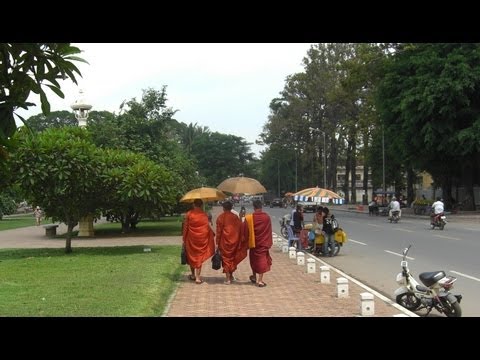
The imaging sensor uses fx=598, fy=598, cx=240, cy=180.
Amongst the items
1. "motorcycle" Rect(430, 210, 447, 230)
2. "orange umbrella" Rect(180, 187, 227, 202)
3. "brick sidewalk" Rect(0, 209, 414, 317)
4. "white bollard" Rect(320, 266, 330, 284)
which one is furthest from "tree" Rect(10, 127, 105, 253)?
"motorcycle" Rect(430, 210, 447, 230)

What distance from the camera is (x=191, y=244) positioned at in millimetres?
11562

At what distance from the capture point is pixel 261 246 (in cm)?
1116

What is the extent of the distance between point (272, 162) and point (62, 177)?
79.9 meters

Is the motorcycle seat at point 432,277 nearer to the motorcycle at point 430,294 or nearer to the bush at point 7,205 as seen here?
the motorcycle at point 430,294

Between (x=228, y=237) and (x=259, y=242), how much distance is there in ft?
2.07

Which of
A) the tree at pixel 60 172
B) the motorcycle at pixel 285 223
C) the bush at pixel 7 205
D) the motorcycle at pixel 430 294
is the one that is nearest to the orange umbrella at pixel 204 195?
the motorcycle at pixel 430 294

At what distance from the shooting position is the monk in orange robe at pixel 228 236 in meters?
11.4

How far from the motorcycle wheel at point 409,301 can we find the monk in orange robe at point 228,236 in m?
3.59

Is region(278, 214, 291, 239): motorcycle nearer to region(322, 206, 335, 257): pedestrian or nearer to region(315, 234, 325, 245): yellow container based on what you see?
region(315, 234, 325, 245): yellow container

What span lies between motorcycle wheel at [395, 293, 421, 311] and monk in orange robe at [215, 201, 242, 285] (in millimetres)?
3593

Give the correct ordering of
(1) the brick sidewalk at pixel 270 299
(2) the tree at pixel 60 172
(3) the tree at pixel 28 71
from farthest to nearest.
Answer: (2) the tree at pixel 60 172 < (1) the brick sidewalk at pixel 270 299 < (3) the tree at pixel 28 71

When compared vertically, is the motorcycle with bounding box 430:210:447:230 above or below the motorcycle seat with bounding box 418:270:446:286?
below

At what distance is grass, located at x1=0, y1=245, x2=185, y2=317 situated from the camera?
27.8ft
